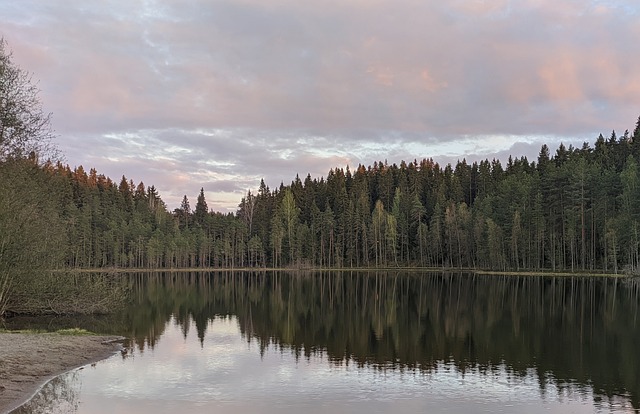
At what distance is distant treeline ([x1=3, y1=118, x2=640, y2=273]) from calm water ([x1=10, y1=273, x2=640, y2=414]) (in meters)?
65.8

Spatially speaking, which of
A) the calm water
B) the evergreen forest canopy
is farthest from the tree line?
the calm water

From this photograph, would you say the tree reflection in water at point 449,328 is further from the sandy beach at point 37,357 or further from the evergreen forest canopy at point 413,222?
the evergreen forest canopy at point 413,222

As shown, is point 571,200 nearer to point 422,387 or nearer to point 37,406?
point 422,387

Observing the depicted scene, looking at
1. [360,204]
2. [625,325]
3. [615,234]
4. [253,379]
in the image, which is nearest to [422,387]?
[253,379]

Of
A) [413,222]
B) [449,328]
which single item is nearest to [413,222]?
[413,222]

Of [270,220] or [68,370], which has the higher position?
[270,220]

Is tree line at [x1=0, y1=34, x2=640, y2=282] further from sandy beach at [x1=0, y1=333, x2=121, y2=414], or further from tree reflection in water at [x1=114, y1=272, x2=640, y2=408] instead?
sandy beach at [x1=0, y1=333, x2=121, y2=414]

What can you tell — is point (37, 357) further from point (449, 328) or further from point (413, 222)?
point (413, 222)

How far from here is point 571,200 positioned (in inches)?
4584

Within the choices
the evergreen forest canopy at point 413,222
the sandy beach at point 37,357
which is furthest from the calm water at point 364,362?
the evergreen forest canopy at point 413,222

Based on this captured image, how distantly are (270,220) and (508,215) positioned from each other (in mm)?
72163

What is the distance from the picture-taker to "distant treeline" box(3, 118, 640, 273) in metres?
113

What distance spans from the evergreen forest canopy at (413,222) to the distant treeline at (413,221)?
0.37 metres

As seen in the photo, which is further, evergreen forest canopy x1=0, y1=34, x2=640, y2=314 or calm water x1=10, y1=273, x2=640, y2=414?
evergreen forest canopy x1=0, y1=34, x2=640, y2=314
